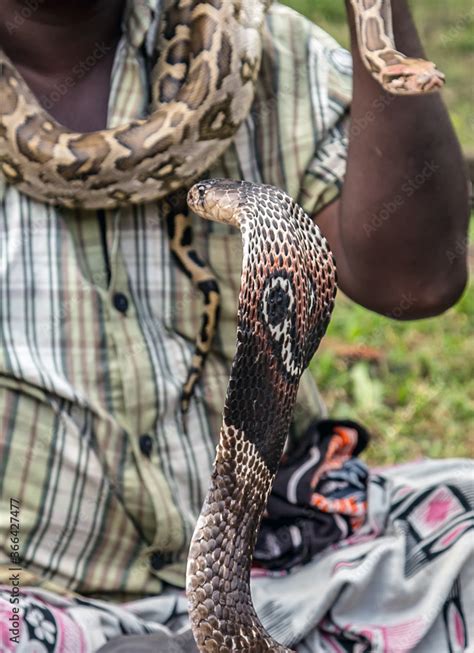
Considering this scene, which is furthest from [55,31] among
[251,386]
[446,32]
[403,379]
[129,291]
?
[446,32]

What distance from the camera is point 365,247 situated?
182cm

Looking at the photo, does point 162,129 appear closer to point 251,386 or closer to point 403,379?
point 251,386

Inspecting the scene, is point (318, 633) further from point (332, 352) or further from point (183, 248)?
point (332, 352)

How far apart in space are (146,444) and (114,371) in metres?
0.13

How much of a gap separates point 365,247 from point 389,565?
0.52 metres

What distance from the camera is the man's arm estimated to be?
176cm

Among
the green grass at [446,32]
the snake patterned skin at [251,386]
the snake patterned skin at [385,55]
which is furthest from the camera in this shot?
the green grass at [446,32]

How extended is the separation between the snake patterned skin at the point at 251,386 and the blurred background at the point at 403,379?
5.26ft

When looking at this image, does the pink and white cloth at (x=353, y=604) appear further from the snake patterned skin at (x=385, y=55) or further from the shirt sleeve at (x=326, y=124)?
the snake patterned skin at (x=385, y=55)

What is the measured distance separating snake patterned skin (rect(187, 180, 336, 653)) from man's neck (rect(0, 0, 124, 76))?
0.62 metres

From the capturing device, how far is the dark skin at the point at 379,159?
176 cm

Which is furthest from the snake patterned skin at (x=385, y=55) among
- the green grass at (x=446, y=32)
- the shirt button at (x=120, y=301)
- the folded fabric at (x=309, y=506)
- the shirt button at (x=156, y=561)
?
the green grass at (x=446, y=32)

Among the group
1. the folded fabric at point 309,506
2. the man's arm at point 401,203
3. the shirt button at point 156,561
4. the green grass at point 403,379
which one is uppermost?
the man's arm at point 401,203

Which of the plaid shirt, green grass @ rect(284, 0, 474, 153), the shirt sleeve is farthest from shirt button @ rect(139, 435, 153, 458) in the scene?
green grass @ rect(284, 0, 474, 153)
